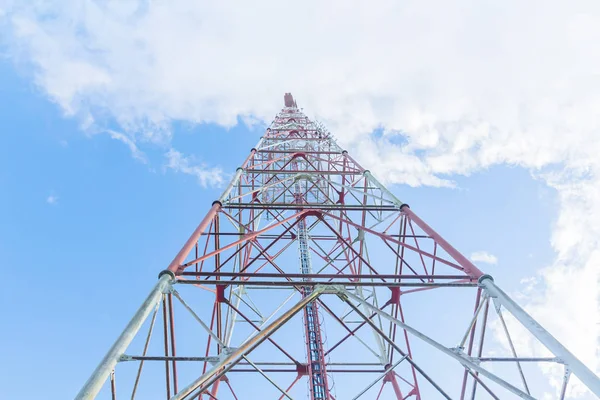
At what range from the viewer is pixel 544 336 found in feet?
Answer: 16.5

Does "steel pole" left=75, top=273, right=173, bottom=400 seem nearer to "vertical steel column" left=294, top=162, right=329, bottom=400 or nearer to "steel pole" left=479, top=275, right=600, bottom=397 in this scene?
"vertical steel column" left=294, top=162, right=329, bottom=400

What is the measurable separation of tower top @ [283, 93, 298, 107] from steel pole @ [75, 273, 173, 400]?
78.5 ft

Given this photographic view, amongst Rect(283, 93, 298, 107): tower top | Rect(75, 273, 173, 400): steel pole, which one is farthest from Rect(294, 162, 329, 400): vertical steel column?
Rect(283, 93, 298, 107): tower top

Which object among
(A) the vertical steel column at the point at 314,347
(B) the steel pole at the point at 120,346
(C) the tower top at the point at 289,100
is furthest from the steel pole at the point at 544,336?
(C) the tower top at the point at 289,100

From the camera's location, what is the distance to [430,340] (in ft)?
18.7

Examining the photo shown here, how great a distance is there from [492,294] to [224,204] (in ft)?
18.5

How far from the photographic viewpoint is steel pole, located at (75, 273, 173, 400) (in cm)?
398

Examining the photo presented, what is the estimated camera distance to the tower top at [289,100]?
28211 millimetres

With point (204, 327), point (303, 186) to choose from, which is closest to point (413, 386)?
point (204, 327)

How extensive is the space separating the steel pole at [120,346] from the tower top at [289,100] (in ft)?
78.5

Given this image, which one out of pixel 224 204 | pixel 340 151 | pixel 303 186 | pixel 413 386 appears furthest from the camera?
pixel 303 186

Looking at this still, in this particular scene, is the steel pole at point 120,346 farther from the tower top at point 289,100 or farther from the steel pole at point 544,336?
the tower top at point 289,100

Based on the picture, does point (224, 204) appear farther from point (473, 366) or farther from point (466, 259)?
point (473, 366)

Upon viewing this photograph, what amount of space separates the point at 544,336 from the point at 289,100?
25310 mm
